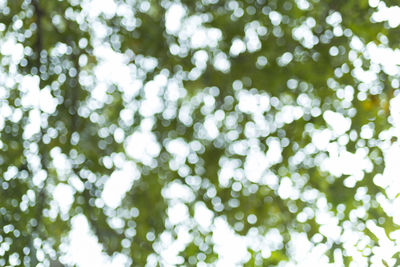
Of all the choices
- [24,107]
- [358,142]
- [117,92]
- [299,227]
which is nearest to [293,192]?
[299,227]

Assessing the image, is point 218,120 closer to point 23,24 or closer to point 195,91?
point 195,91

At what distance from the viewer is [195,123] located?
2.05 metres

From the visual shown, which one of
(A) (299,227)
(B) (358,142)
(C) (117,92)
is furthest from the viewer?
(C) (117,92)

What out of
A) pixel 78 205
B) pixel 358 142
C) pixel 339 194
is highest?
pixel 358 142

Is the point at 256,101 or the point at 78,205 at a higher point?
the point at 256,101

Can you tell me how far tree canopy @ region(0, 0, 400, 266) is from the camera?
185 cm

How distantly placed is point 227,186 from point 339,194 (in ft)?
1.10

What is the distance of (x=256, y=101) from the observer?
199cm

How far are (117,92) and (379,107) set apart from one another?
751 mm

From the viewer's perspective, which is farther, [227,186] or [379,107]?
[227,186]

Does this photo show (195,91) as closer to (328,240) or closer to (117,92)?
(117,92)

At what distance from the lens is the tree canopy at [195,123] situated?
1.85m

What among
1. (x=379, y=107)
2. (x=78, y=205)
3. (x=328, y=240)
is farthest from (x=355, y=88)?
(x=78, y=205)

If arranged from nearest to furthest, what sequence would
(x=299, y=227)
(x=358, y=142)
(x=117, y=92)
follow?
(x=358, y=142) → (x=299, y=227) → (x=117, y=92)
